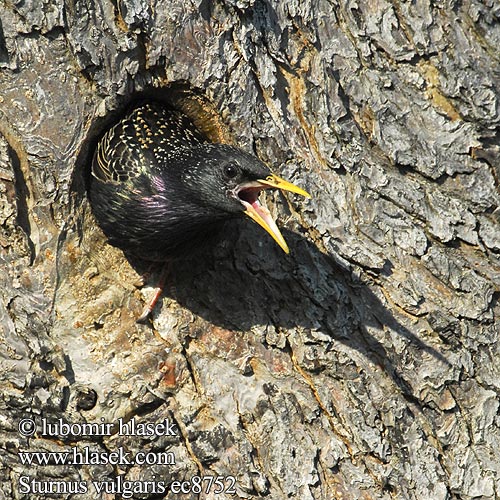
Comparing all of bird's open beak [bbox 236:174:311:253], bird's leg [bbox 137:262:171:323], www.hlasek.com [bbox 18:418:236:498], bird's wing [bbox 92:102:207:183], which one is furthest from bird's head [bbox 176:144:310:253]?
www.hlasek.com [bbox 18:418:236:498]

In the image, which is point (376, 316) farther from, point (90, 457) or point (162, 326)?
point (90, 457)

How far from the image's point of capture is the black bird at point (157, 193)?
454 cm

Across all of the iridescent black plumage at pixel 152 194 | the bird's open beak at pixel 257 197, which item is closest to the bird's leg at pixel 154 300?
the iridescent black plumage at pixel 152 194

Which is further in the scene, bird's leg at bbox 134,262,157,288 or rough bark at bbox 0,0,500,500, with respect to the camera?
bird's leg at bbox 134,262,157,288

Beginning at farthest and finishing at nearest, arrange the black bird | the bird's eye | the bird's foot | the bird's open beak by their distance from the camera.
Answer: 1. the bird's foot
2. the black bird
3. the bird's eye
4. the bird's open beak

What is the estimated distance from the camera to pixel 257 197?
4574mm

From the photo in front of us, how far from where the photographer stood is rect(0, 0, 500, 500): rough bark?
455 centimetres

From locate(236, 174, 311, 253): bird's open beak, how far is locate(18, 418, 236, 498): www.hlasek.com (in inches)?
44.3

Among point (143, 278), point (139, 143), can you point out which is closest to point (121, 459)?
point (143, 278)

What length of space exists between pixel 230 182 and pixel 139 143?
0.57 m

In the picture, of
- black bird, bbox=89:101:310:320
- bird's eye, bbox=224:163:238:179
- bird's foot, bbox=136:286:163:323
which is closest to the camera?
bird's eye, bbox=224:163:238:179

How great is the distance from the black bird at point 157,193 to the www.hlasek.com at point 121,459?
0.59 m

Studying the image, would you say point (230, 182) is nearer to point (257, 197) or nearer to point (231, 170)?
point (231, 170)

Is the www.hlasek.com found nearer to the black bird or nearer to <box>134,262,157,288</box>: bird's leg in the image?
the black bird
